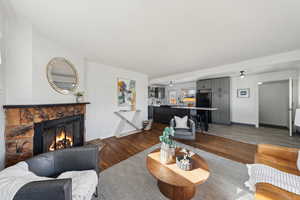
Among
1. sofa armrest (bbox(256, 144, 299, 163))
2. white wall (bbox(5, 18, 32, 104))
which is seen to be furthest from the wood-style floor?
white wall (bbox(5, 18, 32, 104))

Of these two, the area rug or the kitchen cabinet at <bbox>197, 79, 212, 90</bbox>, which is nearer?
the area rug

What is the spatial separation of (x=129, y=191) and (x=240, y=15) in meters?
2.84

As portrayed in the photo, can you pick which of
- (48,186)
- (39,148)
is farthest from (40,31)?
(48,186)

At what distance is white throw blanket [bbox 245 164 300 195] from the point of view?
3.47 feet

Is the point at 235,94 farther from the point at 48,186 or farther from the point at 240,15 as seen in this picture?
the point at 48,186

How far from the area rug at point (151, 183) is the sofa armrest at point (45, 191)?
846mm

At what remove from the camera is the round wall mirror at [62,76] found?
2.07 meters

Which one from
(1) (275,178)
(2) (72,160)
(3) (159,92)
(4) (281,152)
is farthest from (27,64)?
(3) (159,92)

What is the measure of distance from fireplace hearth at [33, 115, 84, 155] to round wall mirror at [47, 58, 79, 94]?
0.64m

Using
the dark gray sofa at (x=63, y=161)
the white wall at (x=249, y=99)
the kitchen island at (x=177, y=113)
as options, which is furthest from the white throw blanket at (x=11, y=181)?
the white wall at (x=249, y=99)

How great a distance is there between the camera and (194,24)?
5.36 feet

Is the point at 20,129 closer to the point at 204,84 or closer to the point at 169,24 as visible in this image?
the point at 169,24

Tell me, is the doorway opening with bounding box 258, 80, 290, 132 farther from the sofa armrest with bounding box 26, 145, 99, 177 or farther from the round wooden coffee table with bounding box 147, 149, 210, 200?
the sofa armrest with bounding box 26, 145, 99, 177

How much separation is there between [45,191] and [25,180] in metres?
0.26
